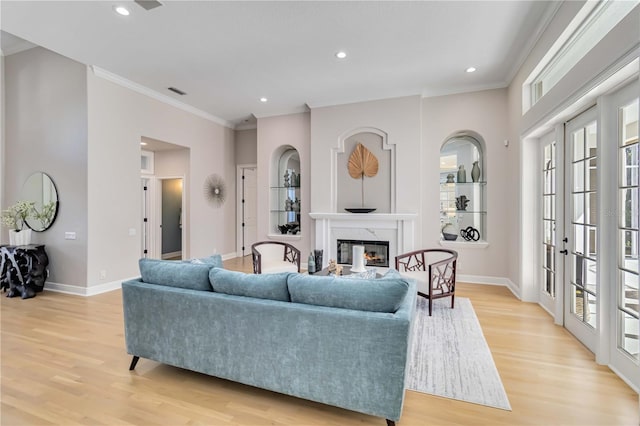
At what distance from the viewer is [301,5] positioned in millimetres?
3107

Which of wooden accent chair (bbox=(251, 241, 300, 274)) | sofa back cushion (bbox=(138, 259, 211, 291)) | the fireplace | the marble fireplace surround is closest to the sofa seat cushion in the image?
wooden accent chair (bbox=(251, 241, 300, 274))

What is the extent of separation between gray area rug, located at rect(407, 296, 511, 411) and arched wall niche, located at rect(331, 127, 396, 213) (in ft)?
8.17

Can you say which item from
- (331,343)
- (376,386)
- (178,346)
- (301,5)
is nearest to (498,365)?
(376,386)

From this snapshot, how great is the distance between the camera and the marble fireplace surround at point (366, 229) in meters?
5.38

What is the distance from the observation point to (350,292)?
192cm

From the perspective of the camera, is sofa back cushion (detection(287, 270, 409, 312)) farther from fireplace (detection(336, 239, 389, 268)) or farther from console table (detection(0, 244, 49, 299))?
console table (detection(0, 244, 49, 299))

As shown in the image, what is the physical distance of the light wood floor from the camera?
1896mm

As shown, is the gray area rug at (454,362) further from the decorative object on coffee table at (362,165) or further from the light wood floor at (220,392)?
the decorative object on coffee table at (362,165)

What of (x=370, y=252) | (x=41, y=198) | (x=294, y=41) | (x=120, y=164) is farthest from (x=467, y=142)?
(x=41, y=198)

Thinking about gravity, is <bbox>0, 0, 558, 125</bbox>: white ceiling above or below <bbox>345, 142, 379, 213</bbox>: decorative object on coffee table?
above

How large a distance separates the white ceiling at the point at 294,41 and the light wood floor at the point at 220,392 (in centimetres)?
342

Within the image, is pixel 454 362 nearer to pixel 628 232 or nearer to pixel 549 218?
pixel 628 232

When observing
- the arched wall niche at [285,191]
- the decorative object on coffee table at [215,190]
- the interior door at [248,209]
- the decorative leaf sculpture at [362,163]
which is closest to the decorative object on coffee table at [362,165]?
the decorative leaf sculpture at [362,163]

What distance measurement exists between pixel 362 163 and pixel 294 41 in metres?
2.58
